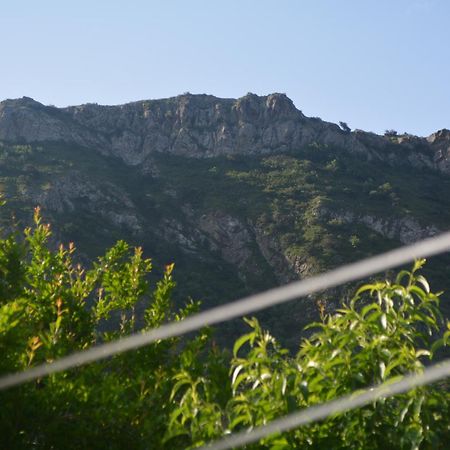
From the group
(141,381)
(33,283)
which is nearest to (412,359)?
(141,381)

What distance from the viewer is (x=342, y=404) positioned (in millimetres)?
2619

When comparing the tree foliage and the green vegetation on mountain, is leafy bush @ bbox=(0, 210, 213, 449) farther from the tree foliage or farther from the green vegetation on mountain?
the green vegetation on mountain

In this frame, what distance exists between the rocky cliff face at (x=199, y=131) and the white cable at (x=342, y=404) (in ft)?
244

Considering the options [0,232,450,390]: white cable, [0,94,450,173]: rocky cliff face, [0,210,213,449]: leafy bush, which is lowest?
[0,232,450,390]: white cable

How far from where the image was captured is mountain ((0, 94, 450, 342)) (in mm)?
50594

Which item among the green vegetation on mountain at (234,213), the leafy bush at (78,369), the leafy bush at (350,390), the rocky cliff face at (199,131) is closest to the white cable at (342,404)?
the leafy bush at (350,390)

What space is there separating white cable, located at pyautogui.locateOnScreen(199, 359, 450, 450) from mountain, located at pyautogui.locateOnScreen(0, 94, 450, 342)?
37.5m

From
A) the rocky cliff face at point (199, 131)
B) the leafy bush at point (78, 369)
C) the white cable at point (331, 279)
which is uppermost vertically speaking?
the rocky cliff face at point (199, 131)

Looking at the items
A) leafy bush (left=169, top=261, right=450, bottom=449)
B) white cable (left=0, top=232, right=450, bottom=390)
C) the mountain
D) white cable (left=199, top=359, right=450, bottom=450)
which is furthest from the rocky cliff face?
white cable (left=199, top=359, right=450, bottom=450)

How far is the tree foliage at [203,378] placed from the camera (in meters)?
2.63

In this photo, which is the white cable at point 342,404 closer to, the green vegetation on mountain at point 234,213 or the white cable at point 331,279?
the white cable at point 331,279

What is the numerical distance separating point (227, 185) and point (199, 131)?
20.8 meters

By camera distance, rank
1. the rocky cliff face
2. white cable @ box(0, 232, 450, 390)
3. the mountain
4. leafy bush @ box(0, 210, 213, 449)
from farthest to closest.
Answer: the rocky cliff face
the mountain
white cable @ box(0, 232, 450, 390)
leafy bush @ box(0, 210, 213, 449)

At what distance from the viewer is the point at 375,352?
277 cm
